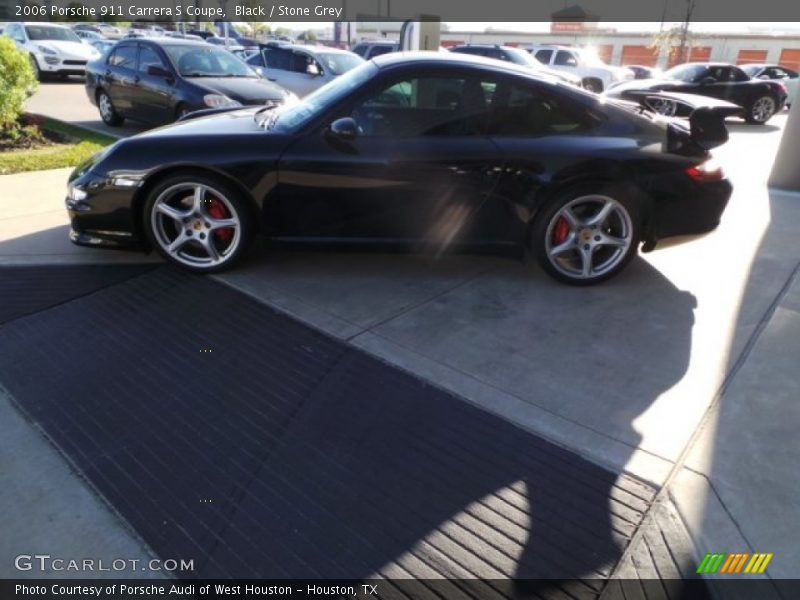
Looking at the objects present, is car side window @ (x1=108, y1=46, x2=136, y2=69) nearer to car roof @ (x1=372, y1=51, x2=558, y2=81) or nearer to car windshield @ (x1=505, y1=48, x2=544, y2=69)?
car roof @ (x1=372, y1=51, x2=558, y2=81)

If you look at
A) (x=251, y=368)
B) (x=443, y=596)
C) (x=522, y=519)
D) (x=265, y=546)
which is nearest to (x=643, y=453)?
(x=522, y=519)

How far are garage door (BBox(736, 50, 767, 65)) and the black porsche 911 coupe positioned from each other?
47.2 metres

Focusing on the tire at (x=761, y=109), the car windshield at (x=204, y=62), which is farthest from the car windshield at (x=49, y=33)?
the tire at (x=761, y=109)

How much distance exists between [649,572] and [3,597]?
2.08 m

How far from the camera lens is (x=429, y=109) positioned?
11.9 ft

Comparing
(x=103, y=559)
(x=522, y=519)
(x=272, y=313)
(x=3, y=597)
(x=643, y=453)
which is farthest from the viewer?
(x=272, y=313)

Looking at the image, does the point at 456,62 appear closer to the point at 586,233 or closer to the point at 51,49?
the point at 586,233

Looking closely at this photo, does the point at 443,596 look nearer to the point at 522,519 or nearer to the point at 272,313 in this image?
the point at 522,519

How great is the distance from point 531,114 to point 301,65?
833 centimetres

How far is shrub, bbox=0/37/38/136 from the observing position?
7082 mm

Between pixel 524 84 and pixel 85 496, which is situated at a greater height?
pixel 524 84

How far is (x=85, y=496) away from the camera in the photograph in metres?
2.11

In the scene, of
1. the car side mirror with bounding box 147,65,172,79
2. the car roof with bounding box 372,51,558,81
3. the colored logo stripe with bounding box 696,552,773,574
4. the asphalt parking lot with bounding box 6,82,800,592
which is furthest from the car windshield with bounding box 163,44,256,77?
the colored logo stripe with bounding box 696,552,773,574

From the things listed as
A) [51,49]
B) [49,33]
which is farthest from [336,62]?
[49,33]
